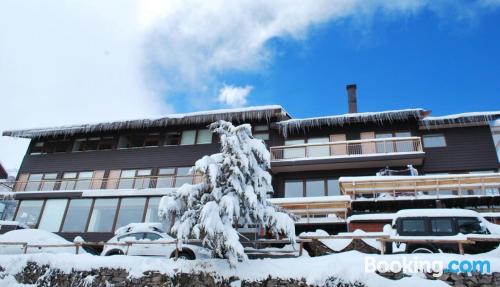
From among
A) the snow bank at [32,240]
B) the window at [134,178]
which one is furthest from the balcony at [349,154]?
the snow bank at [32,240]

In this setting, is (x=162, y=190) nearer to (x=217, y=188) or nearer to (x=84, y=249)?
(x=84, y=249)

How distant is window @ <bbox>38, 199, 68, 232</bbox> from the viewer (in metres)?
Answer: 23.1

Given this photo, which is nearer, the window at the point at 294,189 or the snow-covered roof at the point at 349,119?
the snow-covered roof at the point at 349,119

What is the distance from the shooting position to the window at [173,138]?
25.0 m

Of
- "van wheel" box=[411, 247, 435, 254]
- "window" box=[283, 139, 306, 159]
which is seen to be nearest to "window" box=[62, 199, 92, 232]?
"window" box=[283, 139, 306, 159]

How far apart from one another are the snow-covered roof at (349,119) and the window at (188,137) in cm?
584

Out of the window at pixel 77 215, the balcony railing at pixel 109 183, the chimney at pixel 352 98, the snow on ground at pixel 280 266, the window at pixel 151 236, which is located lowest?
the snow on ground at pixel 280 266

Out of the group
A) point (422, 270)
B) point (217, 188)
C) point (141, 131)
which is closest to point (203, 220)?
point (217, 188)

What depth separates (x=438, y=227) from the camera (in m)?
11.5

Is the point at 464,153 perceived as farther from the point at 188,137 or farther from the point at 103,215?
the point at 103,215

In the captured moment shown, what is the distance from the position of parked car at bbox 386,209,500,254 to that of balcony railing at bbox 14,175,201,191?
12.8 meters

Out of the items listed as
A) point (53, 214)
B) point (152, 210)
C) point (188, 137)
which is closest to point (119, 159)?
point (188, 137)

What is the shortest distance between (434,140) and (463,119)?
1806 mm

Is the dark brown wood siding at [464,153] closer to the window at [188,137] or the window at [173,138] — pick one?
the window at [188,137]
